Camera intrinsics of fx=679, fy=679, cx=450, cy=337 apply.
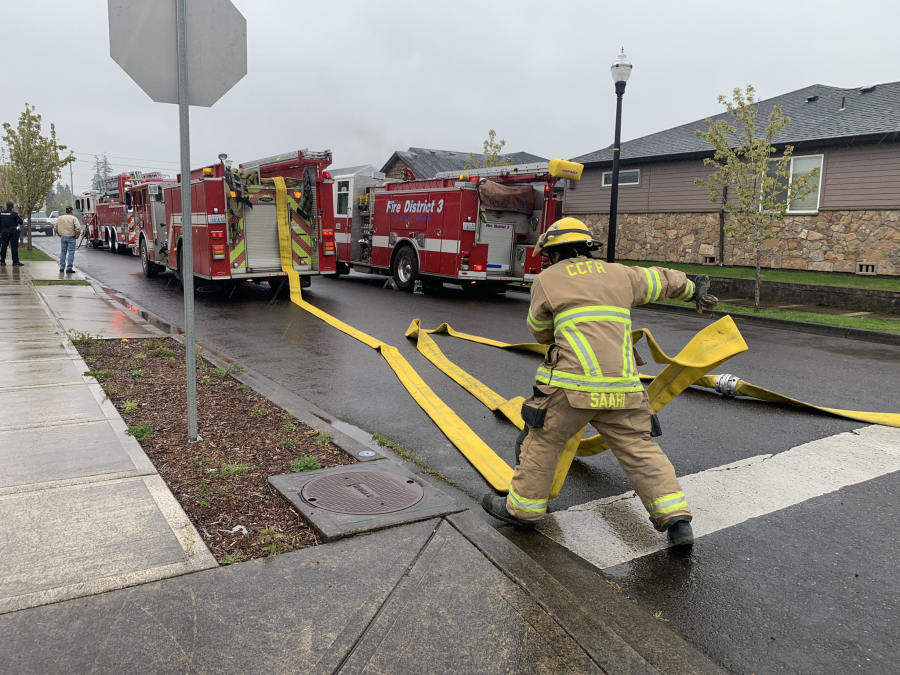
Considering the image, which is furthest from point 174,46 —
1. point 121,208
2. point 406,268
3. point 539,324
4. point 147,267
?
point 121,208

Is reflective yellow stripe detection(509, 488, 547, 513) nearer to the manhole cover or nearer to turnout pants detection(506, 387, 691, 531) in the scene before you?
turnout pants detection(506, 387, 691, 531)

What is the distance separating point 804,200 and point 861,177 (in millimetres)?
1292

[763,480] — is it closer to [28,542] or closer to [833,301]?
[28,542]

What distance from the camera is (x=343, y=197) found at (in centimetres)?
1831

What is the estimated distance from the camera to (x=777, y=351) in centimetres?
919

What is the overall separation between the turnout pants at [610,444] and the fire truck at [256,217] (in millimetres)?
10650

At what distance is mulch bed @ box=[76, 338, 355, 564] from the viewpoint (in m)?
3.34

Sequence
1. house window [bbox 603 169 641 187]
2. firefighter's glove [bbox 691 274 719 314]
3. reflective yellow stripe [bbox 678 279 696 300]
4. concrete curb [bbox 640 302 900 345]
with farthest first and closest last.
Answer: house window [bbox 603 169 641 187]
concrete curb [bbox 640 302 900 345]
firefighter's glove [bbox 691 274 719 314]
reflective yellow stripe [bbox 678 279 696 300]

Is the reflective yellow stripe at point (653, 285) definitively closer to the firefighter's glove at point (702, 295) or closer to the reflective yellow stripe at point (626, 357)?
the reflective yellow stripe at point (626, 357)

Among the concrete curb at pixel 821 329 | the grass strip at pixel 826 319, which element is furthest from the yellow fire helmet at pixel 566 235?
the grass strip at pixel 826 319

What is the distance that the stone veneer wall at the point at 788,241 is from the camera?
633 inches

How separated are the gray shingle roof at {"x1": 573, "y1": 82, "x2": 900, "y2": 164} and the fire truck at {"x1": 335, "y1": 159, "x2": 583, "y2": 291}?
24.1 feet

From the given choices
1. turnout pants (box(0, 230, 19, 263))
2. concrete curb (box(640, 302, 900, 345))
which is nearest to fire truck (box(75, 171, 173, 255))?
turnout pants (box(0, 230, 19, 263))

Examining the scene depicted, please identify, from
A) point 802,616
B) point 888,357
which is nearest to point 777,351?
point 888,357
